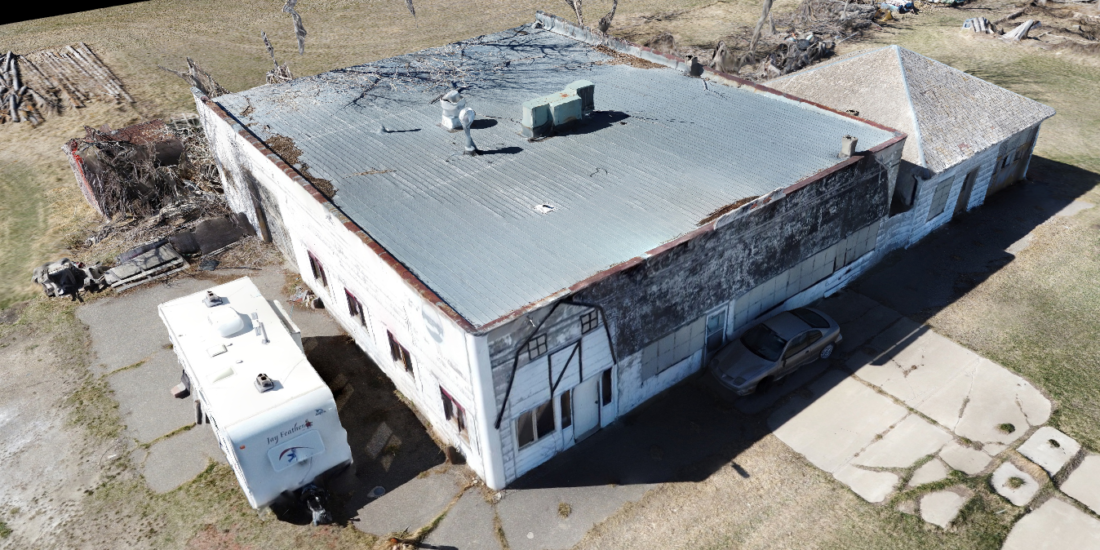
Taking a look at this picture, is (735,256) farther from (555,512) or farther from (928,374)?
(555,512)

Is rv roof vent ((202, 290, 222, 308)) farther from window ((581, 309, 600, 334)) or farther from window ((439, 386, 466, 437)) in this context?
window ((581, 309, 600, 334))

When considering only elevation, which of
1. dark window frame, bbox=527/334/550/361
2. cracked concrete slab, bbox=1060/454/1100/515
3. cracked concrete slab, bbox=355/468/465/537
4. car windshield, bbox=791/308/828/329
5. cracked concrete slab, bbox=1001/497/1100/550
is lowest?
cracked concrete slab, bbox=1001/497/1100/550

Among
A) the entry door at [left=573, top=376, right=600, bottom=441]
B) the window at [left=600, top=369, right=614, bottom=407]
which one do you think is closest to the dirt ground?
the entry door at [left=573, top=376, right=600, bottom=441]

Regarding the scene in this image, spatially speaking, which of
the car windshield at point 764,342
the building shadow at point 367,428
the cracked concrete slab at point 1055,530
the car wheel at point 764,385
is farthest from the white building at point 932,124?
the building shadow at point 367,428

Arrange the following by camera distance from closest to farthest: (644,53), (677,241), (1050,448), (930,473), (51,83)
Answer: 1. (930,473)
2. (677,241)
3. (1050,448)
4. (644,53)
5. (51,83)

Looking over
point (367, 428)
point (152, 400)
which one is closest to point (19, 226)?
point (152, 400)
